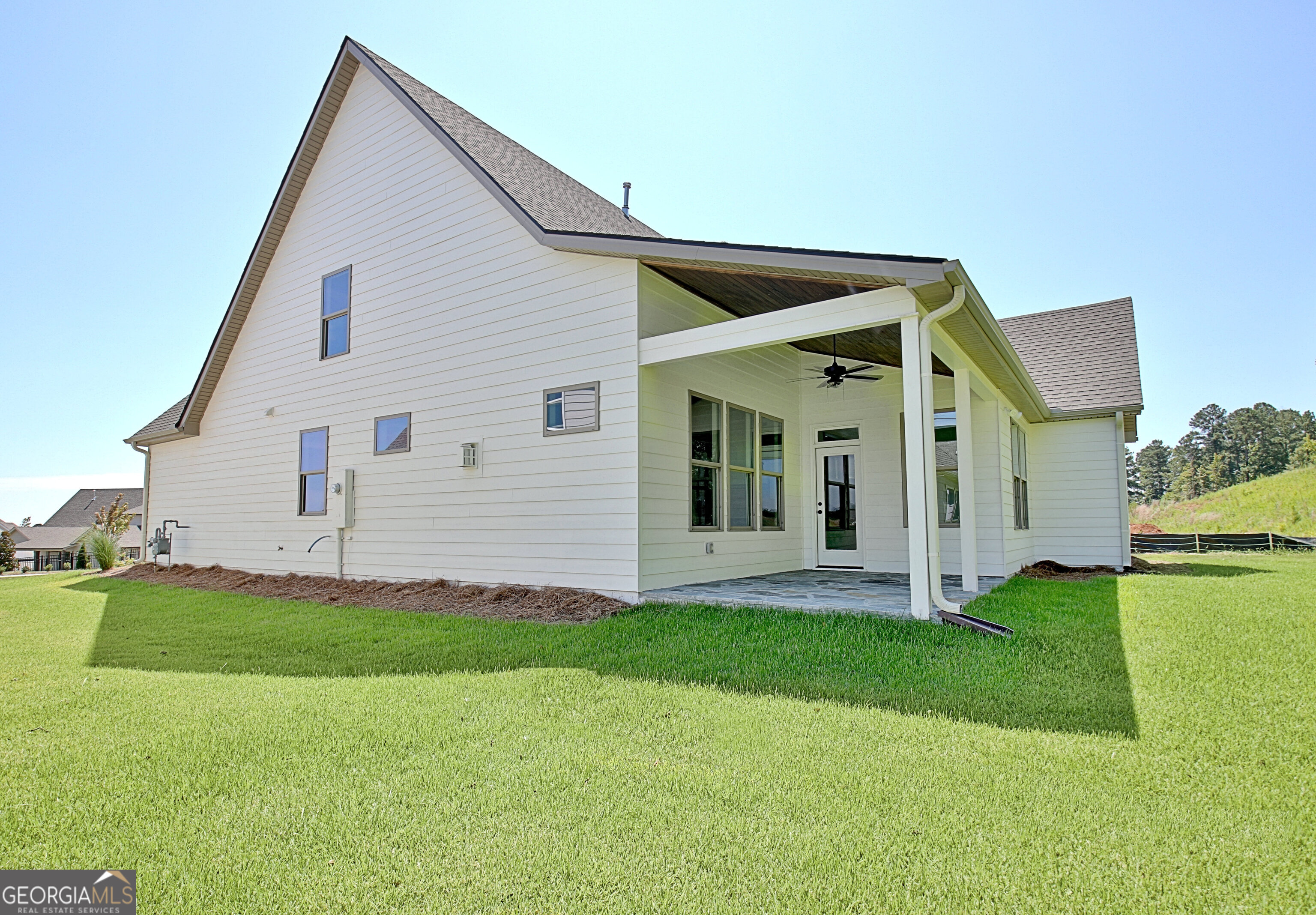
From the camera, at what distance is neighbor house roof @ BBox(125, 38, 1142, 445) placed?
212 inches

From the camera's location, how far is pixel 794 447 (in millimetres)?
10188

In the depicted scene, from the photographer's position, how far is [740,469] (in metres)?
8.75

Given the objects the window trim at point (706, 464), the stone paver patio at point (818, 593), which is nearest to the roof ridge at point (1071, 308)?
the stone paver patio at point (818, 593)

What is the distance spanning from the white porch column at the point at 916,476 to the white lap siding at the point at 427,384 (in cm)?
267

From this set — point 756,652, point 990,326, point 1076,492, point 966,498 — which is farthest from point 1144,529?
point 756,652

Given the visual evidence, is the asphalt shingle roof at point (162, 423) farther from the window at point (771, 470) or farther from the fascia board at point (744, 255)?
the window at point (771, 470)

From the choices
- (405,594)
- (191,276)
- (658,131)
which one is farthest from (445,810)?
(191,276)

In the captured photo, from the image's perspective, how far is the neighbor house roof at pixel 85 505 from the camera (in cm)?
3806

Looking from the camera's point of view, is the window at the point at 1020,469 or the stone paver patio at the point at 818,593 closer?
the stone paver patio at the point at 818,593

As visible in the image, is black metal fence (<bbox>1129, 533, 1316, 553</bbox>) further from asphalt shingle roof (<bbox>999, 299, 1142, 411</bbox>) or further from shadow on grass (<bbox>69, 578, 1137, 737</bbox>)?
shadow on grass (<bbox>69, 578, 1137, 737</bbox>)

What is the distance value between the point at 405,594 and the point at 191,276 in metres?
11.6

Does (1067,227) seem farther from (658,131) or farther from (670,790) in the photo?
(670,790)

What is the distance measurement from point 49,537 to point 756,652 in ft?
151

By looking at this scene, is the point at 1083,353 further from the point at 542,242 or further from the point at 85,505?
the point at 85,505
